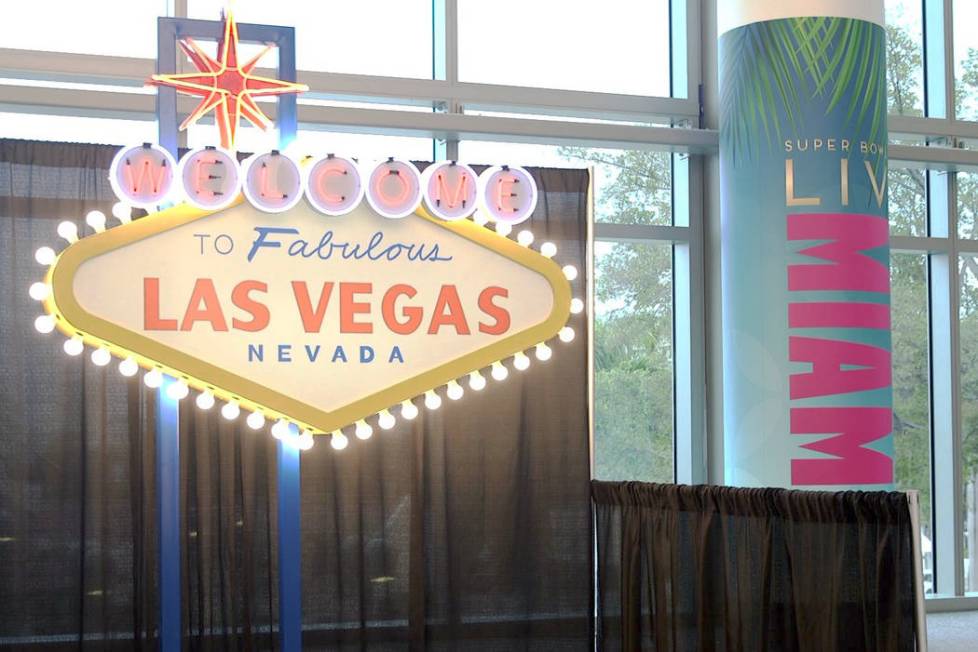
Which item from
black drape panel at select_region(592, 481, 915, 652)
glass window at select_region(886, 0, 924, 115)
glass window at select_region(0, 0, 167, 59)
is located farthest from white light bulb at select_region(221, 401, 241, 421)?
glass window at select_region(886, 0, 924, 115)

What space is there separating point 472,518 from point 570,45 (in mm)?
2518

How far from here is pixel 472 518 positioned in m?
5.75

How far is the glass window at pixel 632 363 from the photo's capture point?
21.7 feet

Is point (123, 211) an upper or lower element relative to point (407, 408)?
upper

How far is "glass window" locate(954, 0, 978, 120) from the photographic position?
7.11 metres

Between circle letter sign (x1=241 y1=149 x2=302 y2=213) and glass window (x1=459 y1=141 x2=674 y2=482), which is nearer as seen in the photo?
circle letter sign (x1=241 y1=149 x2=302 y2=213)

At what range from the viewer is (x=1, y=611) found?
5203mm

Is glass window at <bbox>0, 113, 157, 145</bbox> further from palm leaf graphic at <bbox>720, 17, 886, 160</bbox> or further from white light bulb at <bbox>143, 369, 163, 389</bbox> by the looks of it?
palm leaf graphic at <bbox>720, 17, 886, 160</bbox>

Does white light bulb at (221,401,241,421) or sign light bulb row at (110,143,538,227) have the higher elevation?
sign light bulb row at (110,143,538,227)

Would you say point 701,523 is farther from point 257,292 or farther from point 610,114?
point 610,114

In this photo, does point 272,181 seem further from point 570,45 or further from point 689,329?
point 689,329

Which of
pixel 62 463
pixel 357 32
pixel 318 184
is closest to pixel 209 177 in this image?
pixel 318 184

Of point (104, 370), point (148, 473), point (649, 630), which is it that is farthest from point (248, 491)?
point (649, 630)

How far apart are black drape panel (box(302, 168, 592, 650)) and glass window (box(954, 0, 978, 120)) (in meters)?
2.54
